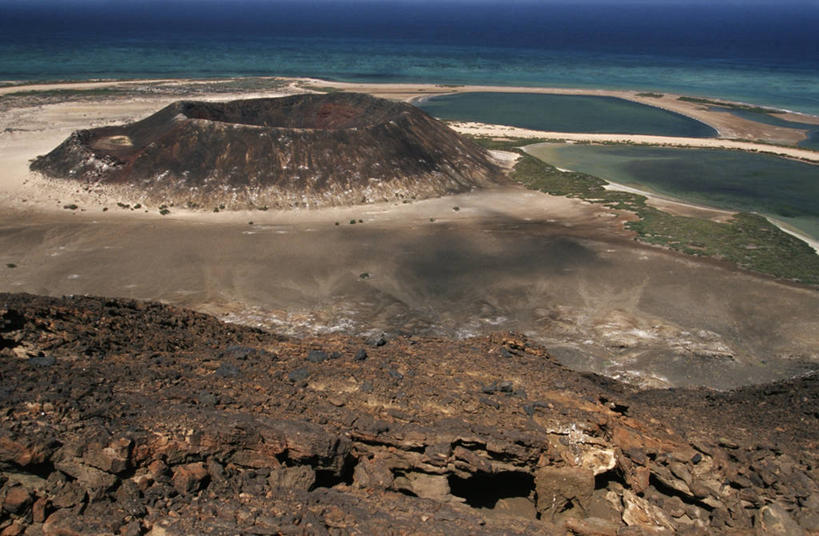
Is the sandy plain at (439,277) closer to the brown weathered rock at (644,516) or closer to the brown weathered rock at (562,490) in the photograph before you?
the brown weathered rock at (644,516)

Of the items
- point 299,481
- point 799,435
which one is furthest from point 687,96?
point 299,481

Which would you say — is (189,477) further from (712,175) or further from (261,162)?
(712,175)

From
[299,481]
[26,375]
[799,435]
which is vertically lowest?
[799,435]

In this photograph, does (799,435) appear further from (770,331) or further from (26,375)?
(26,375)

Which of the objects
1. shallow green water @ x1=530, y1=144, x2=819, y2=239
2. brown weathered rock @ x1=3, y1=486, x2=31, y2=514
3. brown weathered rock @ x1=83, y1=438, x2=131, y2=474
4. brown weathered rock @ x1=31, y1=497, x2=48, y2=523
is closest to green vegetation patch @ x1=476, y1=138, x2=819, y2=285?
shallow green water @ x1=530, y1=144, x2=819, y2=239

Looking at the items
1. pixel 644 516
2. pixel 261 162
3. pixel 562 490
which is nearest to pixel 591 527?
pixel 562 490

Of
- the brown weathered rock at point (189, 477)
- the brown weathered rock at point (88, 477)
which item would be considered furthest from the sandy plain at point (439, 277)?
the brown weathered rock at point (88, 477)
